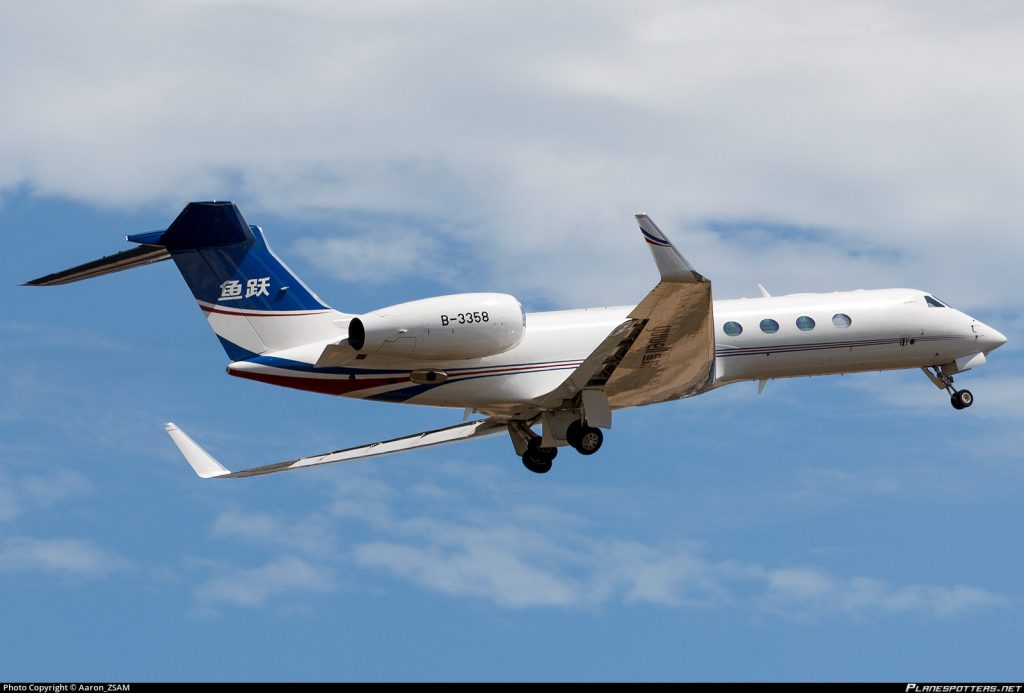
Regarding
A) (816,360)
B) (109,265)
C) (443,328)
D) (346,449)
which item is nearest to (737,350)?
(816,360)

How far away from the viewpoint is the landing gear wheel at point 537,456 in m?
30.0

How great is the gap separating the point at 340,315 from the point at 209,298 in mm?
2406

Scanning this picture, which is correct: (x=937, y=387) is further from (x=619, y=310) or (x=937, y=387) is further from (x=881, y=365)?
(x=619, y=310)

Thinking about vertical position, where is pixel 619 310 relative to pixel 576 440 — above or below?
above

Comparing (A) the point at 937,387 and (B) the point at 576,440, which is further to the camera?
(A) the point at 937,387

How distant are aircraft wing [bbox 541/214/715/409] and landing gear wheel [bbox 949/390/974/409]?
6.88 metres

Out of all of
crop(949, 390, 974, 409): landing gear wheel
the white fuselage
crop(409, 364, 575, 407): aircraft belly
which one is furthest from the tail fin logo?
crop(949, 390, 974, 409): landing gear wheel

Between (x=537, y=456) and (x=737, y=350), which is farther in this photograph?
(x=537, y=456)

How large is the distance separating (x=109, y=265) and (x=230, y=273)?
2070 mm

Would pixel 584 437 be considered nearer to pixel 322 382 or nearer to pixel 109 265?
pixel 322 382

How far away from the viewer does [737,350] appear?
29.5 meters

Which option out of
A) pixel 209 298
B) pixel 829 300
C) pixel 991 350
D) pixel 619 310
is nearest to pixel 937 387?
pixel 991 350

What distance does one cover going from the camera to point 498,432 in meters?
30.8

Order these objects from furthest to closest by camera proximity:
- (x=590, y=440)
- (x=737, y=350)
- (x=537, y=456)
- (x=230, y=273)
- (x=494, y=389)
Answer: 1. (x=537, y=456)
2. (x=737, y=350)
3. (x=590, y=440)
4. (x=494, y=389)
5. (x=230, y=273)
